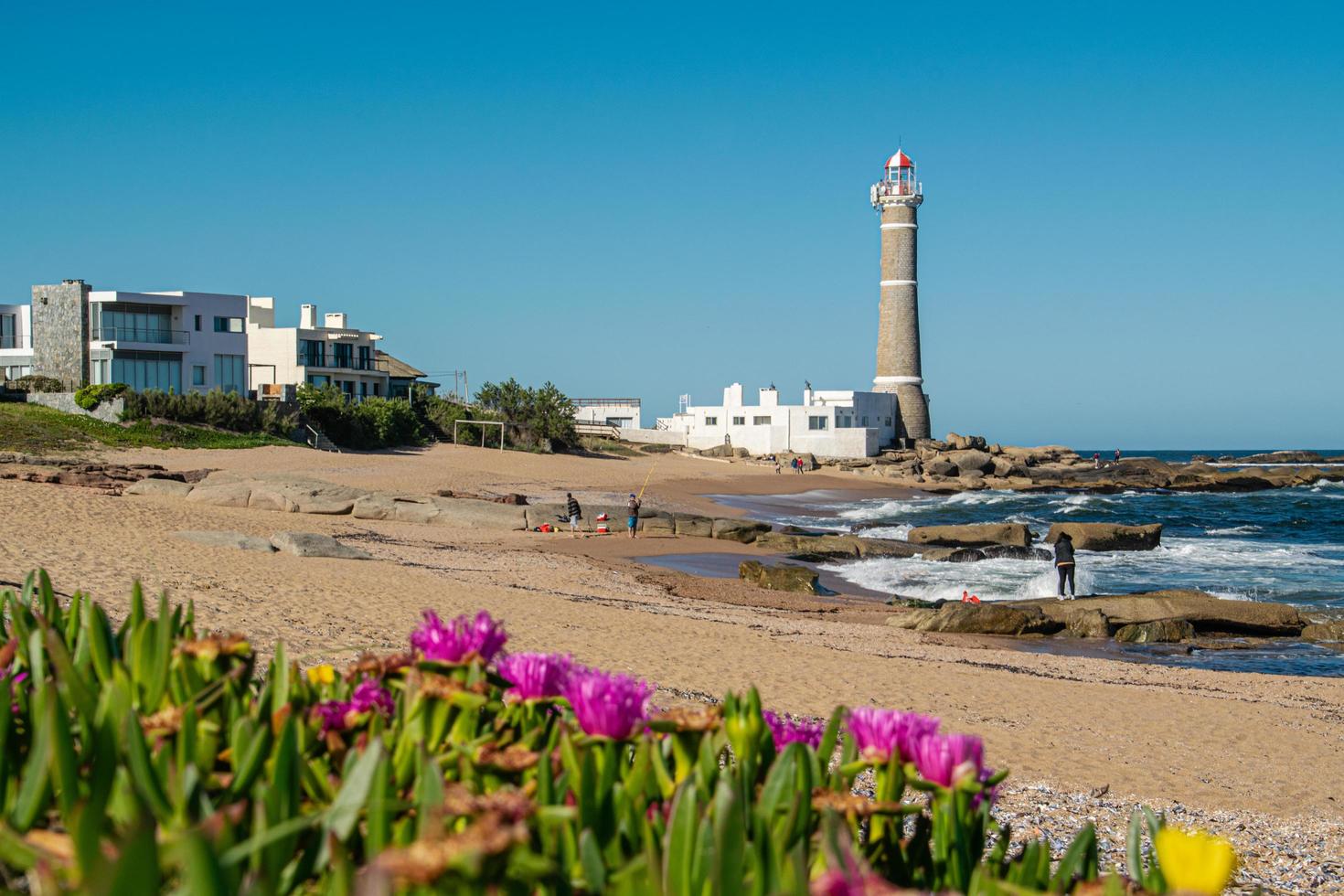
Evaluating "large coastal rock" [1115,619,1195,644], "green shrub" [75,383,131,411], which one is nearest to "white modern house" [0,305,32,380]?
"green shrub" [75,383,131,411]

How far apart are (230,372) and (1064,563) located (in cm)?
3744

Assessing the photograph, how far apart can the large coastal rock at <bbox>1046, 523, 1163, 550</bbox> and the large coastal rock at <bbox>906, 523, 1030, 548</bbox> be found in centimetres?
113

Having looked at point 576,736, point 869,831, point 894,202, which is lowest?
point 869,831

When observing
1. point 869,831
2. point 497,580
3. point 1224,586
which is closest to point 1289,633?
point 1224,586

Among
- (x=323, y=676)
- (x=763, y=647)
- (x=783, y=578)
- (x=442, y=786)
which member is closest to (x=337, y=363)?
(x=783, y=578)

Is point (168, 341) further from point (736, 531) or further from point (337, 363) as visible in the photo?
point (736, 531)

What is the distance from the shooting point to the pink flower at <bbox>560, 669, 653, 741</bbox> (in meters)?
1.75

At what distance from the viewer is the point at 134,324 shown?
148 ft

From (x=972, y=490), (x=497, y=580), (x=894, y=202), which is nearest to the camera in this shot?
(x=497, y=580)

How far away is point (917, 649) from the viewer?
46.2ft

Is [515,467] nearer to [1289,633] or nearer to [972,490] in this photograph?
[972,490]

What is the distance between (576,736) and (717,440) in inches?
2645

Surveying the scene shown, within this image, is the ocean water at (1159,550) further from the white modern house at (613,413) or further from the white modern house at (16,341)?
the white modern house at (16,341)

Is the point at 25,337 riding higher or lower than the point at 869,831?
higher
